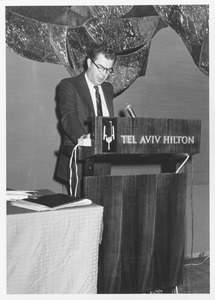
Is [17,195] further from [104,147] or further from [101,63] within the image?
[101,63]

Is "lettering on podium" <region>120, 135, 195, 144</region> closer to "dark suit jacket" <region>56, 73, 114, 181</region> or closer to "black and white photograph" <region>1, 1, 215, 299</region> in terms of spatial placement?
"black and white photograph" <region>1, 1, 215, 299</region>

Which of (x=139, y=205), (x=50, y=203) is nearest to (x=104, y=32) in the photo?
(x=139, y=205)

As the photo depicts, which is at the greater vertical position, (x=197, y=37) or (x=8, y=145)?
(x=197, y=37)

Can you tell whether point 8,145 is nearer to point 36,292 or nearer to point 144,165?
point 144,165

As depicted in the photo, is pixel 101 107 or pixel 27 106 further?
pixel 27 106

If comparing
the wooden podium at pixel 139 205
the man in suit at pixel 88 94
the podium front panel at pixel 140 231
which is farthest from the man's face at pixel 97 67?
the podium front panel at pixel 140 231

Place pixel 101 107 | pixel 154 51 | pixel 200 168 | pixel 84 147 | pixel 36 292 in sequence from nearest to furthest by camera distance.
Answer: pixel 36 292 → pixel 84 147 → pixel 101 107 → pixel 154 51 → pixel 200 168

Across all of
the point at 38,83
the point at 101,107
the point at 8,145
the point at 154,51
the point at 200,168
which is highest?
the point at 154,51

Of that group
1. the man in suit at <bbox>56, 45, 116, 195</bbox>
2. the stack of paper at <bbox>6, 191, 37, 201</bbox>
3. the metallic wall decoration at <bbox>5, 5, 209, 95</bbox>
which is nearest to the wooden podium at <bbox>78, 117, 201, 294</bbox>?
the stack of paper at <bbox>6, 191, 37, 201</bbox>

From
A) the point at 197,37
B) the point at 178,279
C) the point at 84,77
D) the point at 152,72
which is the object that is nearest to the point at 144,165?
the point at 152,72

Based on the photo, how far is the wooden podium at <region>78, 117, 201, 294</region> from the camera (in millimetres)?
1530

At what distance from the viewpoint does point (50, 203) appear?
4.40 feet

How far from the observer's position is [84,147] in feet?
5.08
